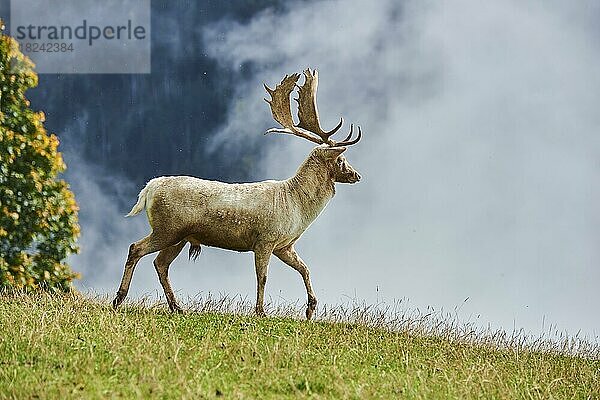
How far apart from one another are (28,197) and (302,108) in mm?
4732

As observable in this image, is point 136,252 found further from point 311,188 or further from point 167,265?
point 311,188

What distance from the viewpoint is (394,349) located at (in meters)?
9.67

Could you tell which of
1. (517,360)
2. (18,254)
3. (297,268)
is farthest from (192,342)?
(18,254)

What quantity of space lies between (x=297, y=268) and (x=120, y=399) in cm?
489

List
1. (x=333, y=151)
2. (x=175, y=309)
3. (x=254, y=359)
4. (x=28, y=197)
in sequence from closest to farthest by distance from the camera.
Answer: (x=254, y=359) → (x=333, y=151) → (x=175, y=309) → (x=28, y=197)

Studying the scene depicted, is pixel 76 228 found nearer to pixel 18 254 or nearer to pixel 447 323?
pixel 18 254

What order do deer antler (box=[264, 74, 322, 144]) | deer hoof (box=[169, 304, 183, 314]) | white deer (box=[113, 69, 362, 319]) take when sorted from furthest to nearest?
deer antler (box=[264, 74, 322, 144]) < deer hoof (box=[169, 304, 183, 314]) < white deer (box=[113, 69, 362, 319])

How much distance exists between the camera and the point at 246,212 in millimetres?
10555

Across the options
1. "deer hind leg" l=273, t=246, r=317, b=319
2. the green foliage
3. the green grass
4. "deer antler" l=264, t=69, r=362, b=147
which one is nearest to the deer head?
"deer antler" l=264, t=69, r=362, b=147

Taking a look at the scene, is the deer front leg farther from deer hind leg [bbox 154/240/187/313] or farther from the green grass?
deer hind leg [bbox 154/240/187/313]

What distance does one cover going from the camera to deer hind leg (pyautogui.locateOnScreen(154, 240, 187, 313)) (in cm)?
Answer: 1103

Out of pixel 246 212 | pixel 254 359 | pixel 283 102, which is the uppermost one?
pixel 283 102

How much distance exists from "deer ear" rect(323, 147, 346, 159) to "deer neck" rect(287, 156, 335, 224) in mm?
168

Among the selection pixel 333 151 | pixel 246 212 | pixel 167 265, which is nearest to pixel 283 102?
pixel 333 151
